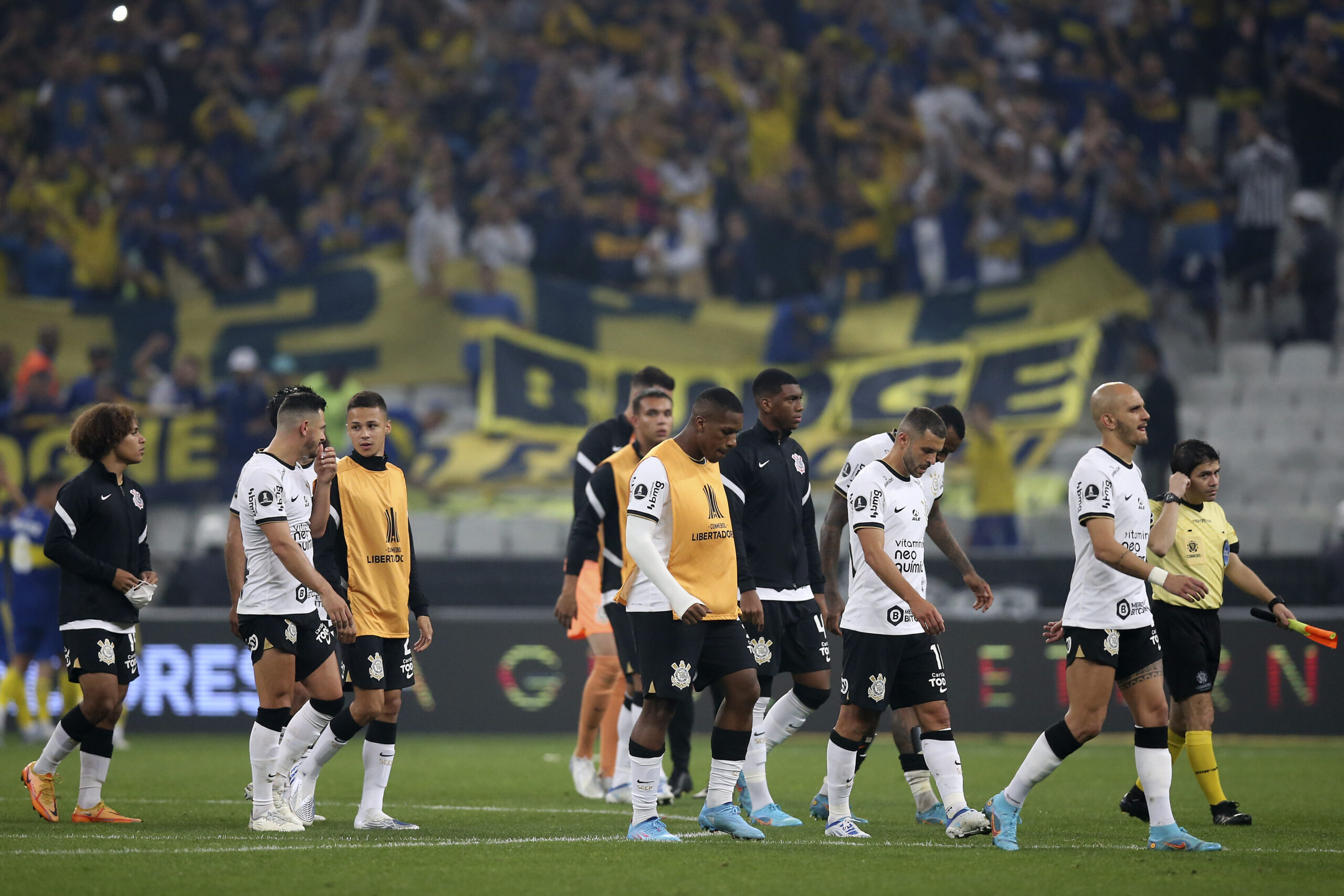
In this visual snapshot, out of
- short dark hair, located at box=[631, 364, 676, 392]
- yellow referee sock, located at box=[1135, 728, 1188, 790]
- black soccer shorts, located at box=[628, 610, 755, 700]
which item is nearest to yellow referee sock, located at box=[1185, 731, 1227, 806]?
yellow referee sock, located at box=[1135, 728, 1188, 790]

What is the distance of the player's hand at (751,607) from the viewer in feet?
24.5

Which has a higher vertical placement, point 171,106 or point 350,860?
point 171,106

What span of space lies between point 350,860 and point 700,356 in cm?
1507

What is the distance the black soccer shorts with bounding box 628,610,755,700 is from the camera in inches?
283

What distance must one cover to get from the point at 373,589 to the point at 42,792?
7.58 feet

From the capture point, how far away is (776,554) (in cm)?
846

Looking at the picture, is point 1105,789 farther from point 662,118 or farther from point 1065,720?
point 662,118

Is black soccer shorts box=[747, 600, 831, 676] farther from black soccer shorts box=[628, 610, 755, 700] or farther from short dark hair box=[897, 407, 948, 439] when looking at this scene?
short dark hair box=[897, 407, 948, 439]

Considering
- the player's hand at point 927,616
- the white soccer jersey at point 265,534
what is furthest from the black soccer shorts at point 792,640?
the white soccer jersey at point 265,534

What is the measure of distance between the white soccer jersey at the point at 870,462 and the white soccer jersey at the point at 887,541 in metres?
0.29

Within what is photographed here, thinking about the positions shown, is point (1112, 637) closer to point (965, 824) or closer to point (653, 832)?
point (965, 824)

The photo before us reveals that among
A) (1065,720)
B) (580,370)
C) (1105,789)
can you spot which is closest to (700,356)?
(580,370)

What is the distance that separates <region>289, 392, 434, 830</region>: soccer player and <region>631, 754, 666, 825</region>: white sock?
1.47m

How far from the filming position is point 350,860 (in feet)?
22.4
